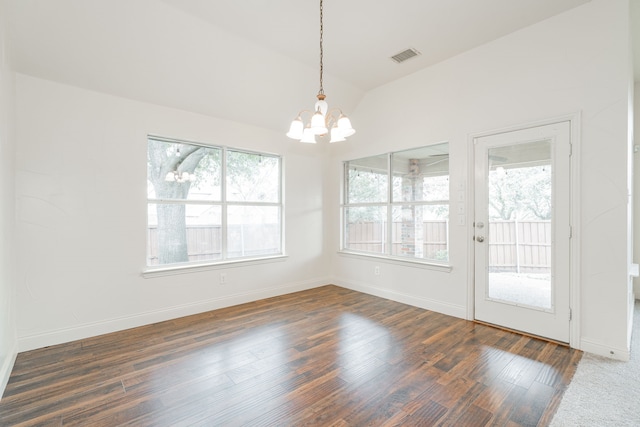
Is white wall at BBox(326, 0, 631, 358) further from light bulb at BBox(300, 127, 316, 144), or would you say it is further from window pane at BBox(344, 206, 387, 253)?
light bulb at BBox(300, 127, 316, 144)

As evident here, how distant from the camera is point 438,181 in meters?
3.97

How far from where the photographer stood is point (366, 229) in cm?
496

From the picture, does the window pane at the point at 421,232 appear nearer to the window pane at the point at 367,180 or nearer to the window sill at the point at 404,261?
the window sill at the point at 404,261

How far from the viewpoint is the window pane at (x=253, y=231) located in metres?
4.32

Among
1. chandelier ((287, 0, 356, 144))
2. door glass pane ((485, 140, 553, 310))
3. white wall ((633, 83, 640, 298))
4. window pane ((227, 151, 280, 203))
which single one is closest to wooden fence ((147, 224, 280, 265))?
window pane ((227, 151, 280, 203))

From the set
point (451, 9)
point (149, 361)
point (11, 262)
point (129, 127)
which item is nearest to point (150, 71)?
point (129, 127)

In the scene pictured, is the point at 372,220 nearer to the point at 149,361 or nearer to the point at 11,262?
the point at 149,361

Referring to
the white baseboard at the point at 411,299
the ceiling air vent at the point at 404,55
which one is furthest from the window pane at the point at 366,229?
the ceiling air vent at the point at 404,55

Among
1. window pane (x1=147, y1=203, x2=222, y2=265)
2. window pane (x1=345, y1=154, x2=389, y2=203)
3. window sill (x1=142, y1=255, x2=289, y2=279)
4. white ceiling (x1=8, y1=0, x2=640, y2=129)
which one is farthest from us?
window pane (x1=345, y1=154, x2=389, y2=203)

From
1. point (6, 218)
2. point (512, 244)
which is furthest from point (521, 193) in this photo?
point (6, 218)

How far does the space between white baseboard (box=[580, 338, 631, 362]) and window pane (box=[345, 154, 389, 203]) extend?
2733 mm

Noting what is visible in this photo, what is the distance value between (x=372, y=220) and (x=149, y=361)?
11.4 feet

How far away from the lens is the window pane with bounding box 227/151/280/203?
4320mm

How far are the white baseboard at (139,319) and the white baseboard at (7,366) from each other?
15 cm
